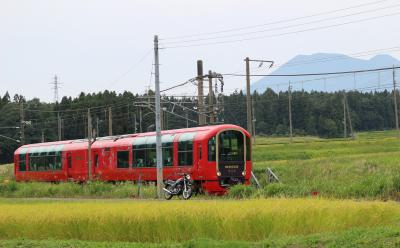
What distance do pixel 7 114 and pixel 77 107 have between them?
33.3 ft

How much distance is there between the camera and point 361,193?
70.6 feet

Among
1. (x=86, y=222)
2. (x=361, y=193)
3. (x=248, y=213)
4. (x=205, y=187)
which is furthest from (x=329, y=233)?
(x=205, y=187)

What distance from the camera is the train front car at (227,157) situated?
2744 cm

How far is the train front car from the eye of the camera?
2744 centimetres

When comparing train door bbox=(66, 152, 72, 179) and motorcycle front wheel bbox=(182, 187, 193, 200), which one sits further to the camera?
Answer: train door bbox=(66, 152, 72, 179)

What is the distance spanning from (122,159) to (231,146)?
26.1ft

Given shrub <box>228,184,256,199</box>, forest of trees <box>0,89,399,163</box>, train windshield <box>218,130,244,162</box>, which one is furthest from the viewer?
forest of trees <box>0,89,399,163</box>

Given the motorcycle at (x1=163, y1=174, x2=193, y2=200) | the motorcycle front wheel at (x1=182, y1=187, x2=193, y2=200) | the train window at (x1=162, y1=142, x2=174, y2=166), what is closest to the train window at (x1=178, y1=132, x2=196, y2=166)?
the train window at (x1=162, y1=142, x2=174, y2=166)

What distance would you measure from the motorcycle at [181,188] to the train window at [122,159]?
722cm

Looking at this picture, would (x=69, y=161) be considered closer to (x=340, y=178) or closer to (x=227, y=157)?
(x=227, y=157)

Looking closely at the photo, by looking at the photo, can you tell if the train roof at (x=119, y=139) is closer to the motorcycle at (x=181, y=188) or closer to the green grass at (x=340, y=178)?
the motorcycle at (x=181, y=188)

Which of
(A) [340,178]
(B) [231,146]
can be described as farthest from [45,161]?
(A) [340,178]

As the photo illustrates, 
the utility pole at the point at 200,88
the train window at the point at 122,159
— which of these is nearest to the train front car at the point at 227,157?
the utility pole at the point at 200,88

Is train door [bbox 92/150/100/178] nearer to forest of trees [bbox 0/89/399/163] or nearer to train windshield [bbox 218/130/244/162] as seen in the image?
train windshield [bbox 218/130/244/162]
